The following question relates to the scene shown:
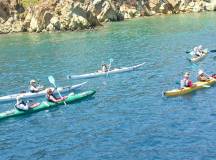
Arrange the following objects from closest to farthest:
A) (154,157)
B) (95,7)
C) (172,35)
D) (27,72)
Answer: (154,157)
(27,72)
(172,35)
(95,7)

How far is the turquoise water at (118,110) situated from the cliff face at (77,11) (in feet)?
81.3

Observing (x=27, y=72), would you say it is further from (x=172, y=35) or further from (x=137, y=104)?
(x=172, y=35)

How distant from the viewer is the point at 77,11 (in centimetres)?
11138

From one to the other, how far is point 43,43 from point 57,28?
→ 19386 millimetres

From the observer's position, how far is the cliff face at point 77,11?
11212 cm

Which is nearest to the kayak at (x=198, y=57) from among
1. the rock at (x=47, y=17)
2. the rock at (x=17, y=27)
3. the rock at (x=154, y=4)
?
the rock at (x=47, y=17)

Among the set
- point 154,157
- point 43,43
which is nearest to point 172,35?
point 43,43

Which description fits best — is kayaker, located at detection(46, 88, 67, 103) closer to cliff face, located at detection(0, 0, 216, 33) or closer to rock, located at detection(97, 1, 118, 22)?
cliff face, located at detection(0, 0, 216, 33)

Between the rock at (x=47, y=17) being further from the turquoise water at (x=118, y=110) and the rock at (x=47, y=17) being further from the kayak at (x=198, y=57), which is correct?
the kayak at (x=198, y=57)

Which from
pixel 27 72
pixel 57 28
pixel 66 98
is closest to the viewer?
pixel 66 98

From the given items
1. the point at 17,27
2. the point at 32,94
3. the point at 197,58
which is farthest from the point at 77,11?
the point at 32,94

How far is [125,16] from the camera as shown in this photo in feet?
436

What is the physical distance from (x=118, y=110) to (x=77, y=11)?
68248 millimetres

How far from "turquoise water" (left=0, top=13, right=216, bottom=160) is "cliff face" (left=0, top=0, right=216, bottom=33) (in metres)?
24.8
